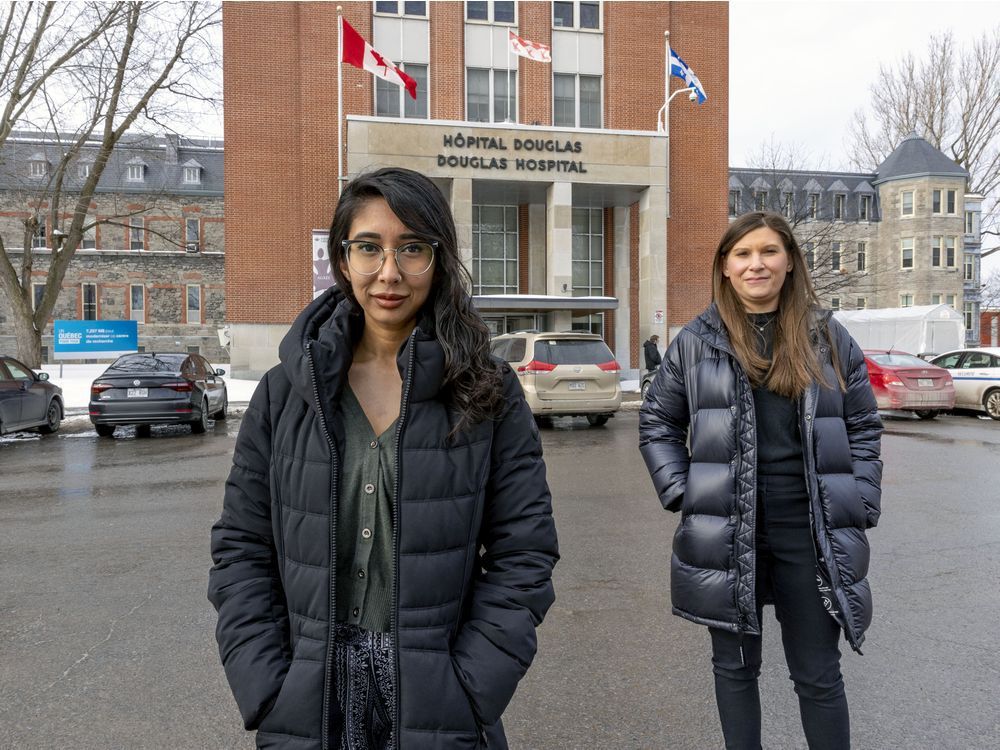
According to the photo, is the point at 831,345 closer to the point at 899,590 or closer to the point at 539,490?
the point at 539,490

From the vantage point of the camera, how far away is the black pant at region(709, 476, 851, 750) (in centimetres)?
253

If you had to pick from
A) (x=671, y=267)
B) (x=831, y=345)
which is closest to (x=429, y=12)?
(x=671, y=267)

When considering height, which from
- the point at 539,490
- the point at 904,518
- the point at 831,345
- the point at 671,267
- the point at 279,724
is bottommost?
the point at 904,518

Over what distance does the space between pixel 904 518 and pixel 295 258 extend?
883 inches

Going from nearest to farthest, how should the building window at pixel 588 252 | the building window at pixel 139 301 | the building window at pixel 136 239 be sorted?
the building window at pixel 588 252 → the building window at pixel 139 301 → the building window at pixel 136 239

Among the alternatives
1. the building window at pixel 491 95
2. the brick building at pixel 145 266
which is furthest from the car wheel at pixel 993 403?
the brick building at pixel 145 266

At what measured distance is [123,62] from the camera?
22734mm

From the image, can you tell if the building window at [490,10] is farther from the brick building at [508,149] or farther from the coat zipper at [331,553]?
the coat zipper at [331,553]

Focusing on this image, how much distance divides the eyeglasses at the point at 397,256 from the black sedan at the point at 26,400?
13.4 metres

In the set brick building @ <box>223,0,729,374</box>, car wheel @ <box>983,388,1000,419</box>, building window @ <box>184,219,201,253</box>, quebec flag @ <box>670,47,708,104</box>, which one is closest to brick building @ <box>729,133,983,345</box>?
brick building @ <box>223,0,729,374</box>

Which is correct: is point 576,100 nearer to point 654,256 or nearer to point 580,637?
point 654,256

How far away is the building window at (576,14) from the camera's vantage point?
2722 centimetres

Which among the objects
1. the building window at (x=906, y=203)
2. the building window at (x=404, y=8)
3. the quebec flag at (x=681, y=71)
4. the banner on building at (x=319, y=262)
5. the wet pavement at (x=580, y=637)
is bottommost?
the wet pavement at (x=580, y=637)

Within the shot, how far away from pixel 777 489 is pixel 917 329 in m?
33.4
